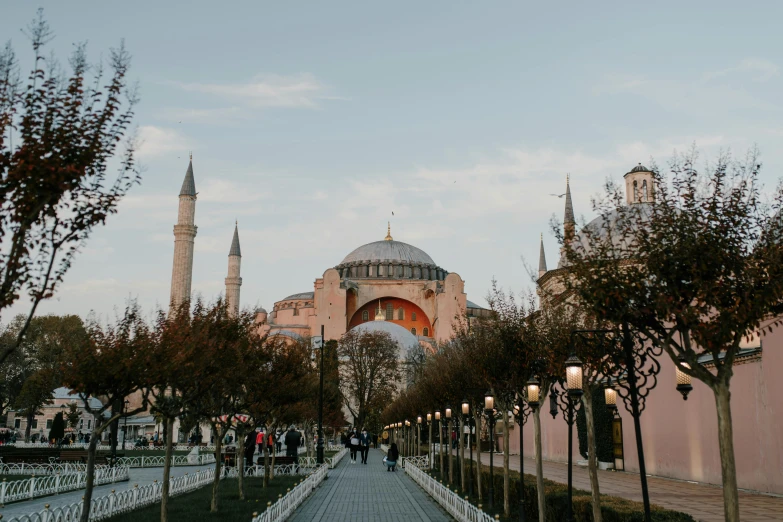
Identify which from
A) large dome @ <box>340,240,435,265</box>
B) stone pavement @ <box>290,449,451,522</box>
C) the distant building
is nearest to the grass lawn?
stone pavement @ <box>290,449,451,522</box>

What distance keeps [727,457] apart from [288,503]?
9.41 metres

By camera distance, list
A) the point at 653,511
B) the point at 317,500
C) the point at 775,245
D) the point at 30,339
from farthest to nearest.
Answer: the point at 30,339
the point at 317,500
the point at 653,511
the point at 775,245

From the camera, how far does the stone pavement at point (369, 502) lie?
564 inches

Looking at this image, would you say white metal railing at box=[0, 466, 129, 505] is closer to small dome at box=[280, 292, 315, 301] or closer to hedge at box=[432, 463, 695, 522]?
hedge at box=[432, 463, 695, 522]

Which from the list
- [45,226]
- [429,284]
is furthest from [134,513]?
[429,284]

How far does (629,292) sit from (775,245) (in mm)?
1415

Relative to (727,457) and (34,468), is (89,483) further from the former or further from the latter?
(34,468)

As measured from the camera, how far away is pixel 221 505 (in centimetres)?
1475

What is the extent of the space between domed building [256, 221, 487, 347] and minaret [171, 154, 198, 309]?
1874cm

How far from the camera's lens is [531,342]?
12.8 meters

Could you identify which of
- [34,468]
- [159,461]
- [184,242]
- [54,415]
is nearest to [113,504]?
[34,468]

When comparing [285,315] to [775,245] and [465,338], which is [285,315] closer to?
[465,338]

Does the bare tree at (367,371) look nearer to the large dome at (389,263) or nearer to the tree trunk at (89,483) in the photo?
the large dome at (389,263)

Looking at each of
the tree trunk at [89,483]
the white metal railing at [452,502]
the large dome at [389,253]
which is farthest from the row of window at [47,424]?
the tree trunk at [89,483]
